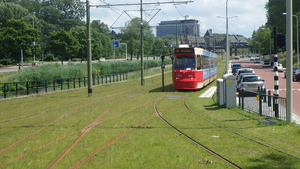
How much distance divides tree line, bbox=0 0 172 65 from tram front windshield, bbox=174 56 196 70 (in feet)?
28.7

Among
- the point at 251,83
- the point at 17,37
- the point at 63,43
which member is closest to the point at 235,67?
the point at 63,43

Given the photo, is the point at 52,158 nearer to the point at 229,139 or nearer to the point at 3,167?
the point at 3,167

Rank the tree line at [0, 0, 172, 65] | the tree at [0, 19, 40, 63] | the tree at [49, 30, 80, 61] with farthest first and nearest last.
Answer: the tree at [49, 30, 80, 61], the tree line at [0, 0, 172, 65], the tree at [0, 19, 40, 63]

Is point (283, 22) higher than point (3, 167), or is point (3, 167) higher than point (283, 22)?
point (283, 22)

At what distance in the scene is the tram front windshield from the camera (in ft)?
94.2

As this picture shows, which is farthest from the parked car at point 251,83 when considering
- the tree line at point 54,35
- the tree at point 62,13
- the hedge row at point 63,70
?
the tree at point 62,13

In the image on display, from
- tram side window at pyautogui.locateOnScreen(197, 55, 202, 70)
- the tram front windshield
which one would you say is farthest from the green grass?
tram side window at pyautogui.locateOnScreen(197, 55, 202, 70)

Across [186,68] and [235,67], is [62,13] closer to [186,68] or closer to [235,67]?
[235,67]

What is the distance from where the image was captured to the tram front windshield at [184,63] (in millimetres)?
28703

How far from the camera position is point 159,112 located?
1752 cm

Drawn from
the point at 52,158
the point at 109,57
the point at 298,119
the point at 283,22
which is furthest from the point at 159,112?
the point at 109,57

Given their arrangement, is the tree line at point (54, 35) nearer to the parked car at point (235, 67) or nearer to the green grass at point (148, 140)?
the parked car at point (235, 67)

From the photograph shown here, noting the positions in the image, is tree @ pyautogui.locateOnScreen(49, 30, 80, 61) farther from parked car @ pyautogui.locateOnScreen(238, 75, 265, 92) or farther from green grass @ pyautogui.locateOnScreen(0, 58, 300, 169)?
green grass @ pyautogui.locateOnScreen(0, 58, 300, 169)

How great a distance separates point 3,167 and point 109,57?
102 metres
